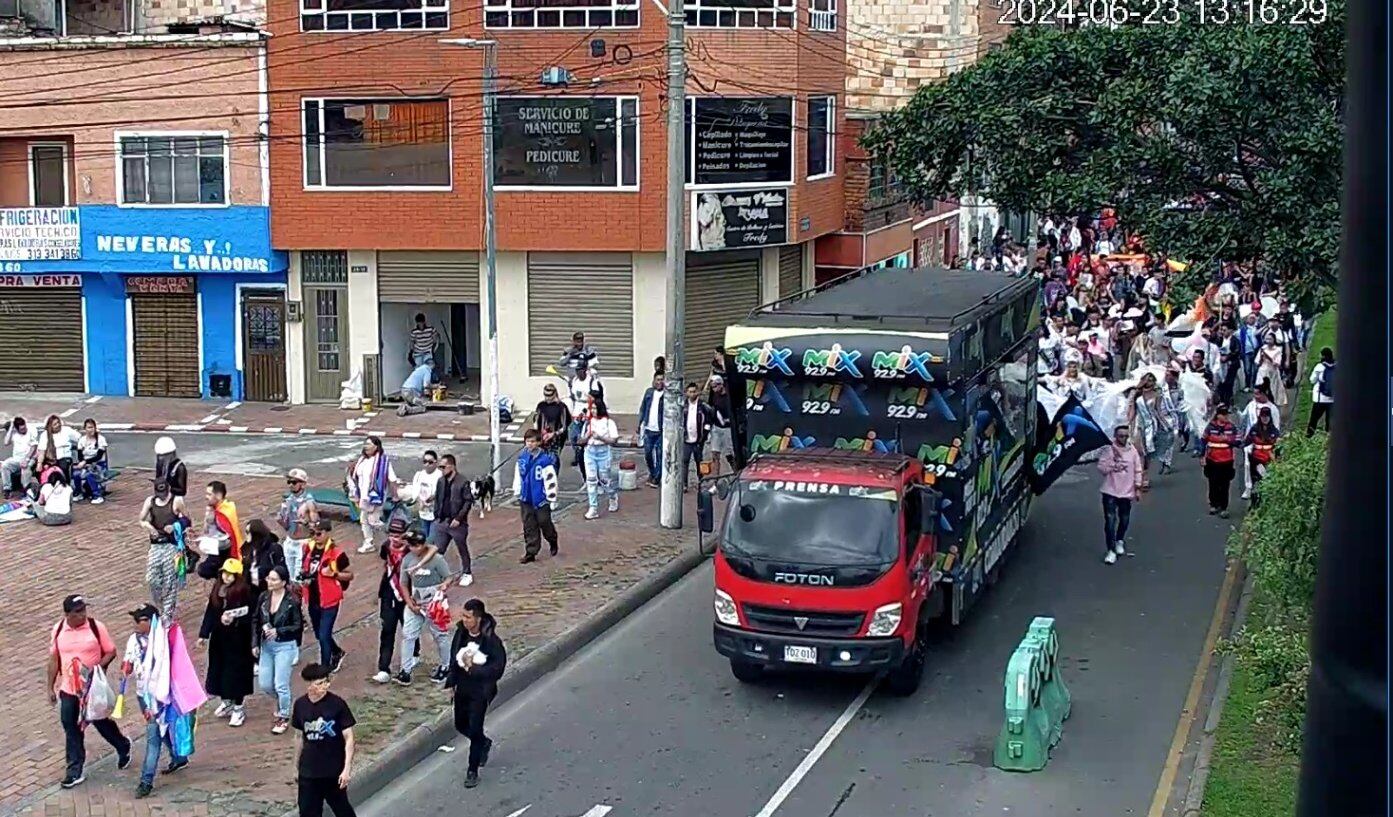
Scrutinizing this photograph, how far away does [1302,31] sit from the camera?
17.7m

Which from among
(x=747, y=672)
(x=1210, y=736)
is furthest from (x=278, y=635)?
(x=1210, y=736)

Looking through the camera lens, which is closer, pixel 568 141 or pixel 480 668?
pixel 480 668

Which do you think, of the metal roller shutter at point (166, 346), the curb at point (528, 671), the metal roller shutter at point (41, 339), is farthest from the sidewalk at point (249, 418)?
the curb at point (528, 671)

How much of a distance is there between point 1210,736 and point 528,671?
19.4 feet

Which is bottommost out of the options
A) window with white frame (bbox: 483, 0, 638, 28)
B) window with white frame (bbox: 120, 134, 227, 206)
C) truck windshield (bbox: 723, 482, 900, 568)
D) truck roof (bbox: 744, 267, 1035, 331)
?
truck windshield (bbox: 723, 482, 900, 568)

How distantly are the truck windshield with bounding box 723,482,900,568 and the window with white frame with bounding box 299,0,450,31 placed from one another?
17.7 meters

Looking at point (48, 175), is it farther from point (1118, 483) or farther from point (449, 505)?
point (1118, 483)

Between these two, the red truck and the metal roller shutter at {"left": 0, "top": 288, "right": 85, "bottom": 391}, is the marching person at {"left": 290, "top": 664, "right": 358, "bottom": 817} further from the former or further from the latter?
the metal roller shutter at {"left": 0, "top": 288, "right": 85, "bottom": 391}

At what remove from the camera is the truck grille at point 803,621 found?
14406 millimetres

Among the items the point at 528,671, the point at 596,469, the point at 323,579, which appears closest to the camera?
Answer: the point at 323,579

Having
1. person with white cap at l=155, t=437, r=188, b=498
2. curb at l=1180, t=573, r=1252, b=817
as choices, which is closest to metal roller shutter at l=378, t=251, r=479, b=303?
person with white cap at l=155, t=437, r=188, b=498

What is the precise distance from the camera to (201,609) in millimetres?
18062

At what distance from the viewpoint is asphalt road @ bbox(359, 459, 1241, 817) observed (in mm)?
12672

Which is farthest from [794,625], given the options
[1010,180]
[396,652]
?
[1010,180]
